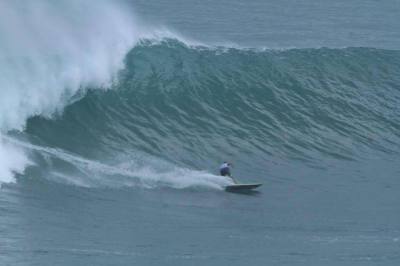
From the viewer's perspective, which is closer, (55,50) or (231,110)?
(231,110)

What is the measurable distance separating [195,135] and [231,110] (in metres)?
2.89

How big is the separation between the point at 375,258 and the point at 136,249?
15.3ft

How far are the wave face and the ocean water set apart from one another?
8 centimetres

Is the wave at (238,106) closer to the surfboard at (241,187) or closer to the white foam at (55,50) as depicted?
the white foam at (55,50)

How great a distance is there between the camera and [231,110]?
34469 millimetres

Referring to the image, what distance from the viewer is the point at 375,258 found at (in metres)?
21.1

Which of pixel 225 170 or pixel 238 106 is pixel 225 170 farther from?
pixel 238 106

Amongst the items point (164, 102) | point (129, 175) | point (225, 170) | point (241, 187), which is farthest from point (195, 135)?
point (129, 175)

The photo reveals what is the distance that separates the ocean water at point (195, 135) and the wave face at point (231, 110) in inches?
3.1

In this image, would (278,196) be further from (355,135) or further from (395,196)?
(355,135)

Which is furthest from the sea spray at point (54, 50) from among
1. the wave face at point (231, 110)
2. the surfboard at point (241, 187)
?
the surfboard at point (241, 187)

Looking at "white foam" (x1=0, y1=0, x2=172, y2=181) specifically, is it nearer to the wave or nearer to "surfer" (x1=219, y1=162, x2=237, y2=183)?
the wave

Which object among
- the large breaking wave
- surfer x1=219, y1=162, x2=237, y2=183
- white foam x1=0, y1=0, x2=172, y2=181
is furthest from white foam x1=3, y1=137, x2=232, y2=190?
white foam x1=0, y1=0, x2=172, y2=181

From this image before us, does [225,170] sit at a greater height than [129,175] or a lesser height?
greater
